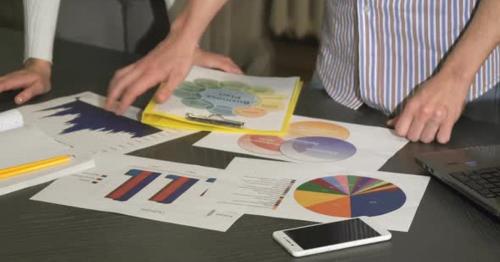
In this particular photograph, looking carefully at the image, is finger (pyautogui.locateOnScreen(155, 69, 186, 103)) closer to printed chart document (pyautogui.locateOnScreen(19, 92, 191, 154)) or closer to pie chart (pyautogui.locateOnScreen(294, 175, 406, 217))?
printed chart document (pyautogui.locateOnScreen(19, 92, 191, 154))

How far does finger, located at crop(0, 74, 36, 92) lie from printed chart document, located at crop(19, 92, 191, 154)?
9 cm

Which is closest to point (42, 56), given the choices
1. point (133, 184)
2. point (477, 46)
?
point (133, 184)

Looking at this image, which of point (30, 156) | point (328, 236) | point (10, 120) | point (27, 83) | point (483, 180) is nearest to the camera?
point (328, 236)

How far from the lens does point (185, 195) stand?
1042mm

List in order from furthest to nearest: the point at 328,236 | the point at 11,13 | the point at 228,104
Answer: the point at 11,13
the point at 228,104
the point at 328,236

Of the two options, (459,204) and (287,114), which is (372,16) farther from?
(459,204)

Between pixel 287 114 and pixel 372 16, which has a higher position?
pixel 372 16

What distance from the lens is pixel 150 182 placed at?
42.6 inches

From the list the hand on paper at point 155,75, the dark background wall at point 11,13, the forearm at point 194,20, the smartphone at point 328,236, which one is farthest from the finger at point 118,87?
the dark background wall at point 11,13

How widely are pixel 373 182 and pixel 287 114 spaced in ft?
0.97

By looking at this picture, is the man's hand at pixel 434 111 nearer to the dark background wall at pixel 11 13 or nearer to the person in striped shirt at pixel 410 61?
the person in striped shirt at pixel 410 61

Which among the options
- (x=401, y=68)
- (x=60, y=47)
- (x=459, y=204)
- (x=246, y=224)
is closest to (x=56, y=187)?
(x=246, y=224)

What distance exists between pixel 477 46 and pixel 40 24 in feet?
2.89

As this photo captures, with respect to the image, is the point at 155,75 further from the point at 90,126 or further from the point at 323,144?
the point at 323,144
